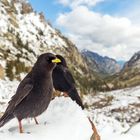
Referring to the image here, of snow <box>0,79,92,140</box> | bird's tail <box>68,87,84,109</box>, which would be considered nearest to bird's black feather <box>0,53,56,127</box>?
snow <box>0,79,92,140</box>

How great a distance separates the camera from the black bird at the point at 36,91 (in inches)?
339

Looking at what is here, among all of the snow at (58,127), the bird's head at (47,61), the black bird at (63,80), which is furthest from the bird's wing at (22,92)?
the black bird at (63,80)

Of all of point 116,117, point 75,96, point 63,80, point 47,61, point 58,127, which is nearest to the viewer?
point 47,61

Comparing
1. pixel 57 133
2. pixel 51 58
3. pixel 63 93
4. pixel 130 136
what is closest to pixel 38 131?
pixel 57 133

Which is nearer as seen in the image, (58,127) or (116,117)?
(58,127)

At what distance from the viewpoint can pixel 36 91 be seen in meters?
8.66

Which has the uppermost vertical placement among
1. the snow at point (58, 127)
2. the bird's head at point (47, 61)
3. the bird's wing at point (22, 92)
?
the bird's head at point (47, 61)

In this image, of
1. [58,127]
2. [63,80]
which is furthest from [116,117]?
[58,127]

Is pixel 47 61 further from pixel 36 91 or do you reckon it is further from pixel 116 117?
pixel 116 117

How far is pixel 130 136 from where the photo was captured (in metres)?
10.1

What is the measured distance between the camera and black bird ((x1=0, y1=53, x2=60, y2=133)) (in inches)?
339

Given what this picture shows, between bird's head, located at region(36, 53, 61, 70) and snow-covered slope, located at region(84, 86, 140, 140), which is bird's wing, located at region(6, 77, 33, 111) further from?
snow-covered slope, located at region(84, 86, 140, 140)

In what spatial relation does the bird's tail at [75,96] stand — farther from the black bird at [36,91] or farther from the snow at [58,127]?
the black bird at [36,91]

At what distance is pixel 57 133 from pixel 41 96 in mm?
969
